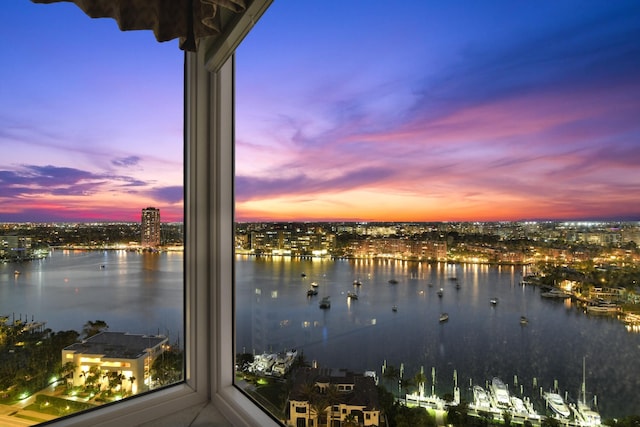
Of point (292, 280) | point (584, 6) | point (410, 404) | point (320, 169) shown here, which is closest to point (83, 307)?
point (292, 280)

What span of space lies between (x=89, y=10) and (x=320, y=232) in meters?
1.10

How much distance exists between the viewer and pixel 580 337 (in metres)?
0.62

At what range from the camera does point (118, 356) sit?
146 centimetres

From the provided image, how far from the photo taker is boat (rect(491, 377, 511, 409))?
2.32 ft

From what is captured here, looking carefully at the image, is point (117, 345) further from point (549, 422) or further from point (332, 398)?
point (549, 422)

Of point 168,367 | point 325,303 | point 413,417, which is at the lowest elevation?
point 168,367

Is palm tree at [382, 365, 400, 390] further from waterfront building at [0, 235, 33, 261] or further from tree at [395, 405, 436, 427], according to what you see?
waterfront building at [0, 235, 33, 261]

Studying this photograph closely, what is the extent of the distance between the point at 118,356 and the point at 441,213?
57.1 inches

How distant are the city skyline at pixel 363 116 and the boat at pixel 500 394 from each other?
1.21 feet

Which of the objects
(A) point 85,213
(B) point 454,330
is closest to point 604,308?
(B) point 454,330

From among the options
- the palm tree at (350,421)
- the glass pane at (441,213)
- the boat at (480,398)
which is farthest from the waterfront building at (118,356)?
the boat at (480,398)

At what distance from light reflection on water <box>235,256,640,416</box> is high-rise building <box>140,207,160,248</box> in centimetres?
67

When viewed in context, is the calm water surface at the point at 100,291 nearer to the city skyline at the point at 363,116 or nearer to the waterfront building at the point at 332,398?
the city skyline at the point at 363,116

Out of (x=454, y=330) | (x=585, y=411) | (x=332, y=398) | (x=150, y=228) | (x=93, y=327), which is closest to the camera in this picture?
(x=585, y=411)
